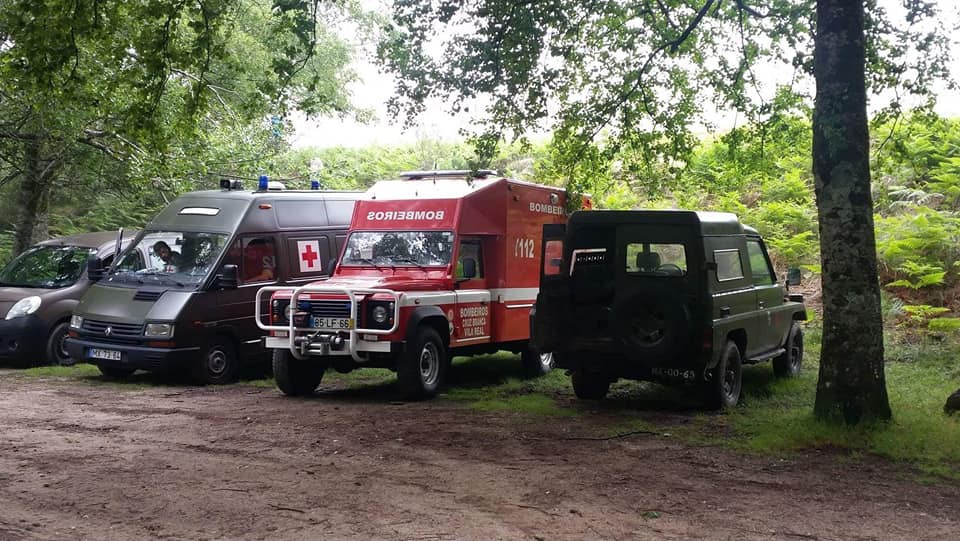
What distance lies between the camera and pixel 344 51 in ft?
94.7

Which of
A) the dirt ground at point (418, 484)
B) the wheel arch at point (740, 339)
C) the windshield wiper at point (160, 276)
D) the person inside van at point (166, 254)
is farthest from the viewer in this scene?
the person inside van at point (166, 254)

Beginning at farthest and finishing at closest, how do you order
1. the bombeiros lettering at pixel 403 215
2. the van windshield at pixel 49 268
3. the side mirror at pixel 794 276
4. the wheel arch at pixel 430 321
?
1. the van windshield at pixel 49 268
2. the bombeiros lettering at pixel 403 215
3. the side mirror at pixel 794 276
4. the wheel arch at pixel 430 321

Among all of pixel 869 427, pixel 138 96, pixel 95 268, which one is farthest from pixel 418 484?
pixel 95 268

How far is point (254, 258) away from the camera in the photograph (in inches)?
543

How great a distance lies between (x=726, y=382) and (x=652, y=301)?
1.58 m

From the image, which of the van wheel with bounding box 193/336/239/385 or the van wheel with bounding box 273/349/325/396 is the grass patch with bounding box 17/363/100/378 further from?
the van wheel with bounding box 273/349/325/396

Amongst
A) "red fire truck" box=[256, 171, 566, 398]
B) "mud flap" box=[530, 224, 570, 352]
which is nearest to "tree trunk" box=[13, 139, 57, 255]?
"red fire truck" box=[256, 171, 566, 398]

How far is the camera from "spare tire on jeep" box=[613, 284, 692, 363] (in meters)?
9.97

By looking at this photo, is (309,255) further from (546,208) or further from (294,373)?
(546,208)

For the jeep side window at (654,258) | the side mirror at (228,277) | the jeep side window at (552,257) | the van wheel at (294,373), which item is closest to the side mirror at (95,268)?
the side mirror at (228,277)

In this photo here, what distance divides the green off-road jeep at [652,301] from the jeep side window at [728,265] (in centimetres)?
1

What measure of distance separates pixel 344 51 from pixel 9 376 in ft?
57.0

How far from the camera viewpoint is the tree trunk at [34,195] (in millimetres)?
17875

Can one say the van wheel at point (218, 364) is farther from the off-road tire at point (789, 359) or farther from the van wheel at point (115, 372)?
the off-road tire at point (789, 359)
